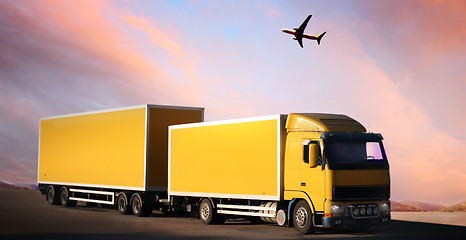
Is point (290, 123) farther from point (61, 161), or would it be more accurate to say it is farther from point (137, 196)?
point (61, 161)

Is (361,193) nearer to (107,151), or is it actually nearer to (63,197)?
(107,151)

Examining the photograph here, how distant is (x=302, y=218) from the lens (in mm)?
19125

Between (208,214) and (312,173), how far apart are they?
523 cm

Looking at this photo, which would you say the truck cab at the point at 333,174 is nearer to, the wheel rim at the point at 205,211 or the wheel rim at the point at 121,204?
the wheel rim at the point at 205,211

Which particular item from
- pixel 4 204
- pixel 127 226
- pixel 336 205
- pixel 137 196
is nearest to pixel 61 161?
pixel 4 204

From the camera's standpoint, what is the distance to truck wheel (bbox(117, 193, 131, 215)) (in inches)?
1060

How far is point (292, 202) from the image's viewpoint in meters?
19.4

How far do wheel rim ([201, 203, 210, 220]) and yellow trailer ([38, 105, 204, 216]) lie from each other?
3.47 meters

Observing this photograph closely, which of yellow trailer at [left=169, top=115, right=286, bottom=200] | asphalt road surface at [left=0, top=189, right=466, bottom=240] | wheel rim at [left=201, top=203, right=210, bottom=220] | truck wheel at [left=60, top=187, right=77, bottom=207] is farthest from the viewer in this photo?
truck wheel at [left=60, top=187, right=77, bottom=207]

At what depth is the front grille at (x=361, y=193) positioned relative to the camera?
736 inches

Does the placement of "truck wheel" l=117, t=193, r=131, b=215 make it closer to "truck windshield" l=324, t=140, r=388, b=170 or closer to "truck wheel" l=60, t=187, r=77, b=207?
"truck wheel" l=60, t=187, r=77, b=207

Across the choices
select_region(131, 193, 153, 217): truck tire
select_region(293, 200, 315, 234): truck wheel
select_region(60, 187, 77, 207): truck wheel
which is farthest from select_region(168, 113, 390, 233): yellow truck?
select_region(60, 187, 77, 207): truck wheel

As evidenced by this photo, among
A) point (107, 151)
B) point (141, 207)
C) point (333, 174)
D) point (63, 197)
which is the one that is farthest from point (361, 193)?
point (63, 197)

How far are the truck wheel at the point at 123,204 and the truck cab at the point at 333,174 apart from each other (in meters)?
9.51
